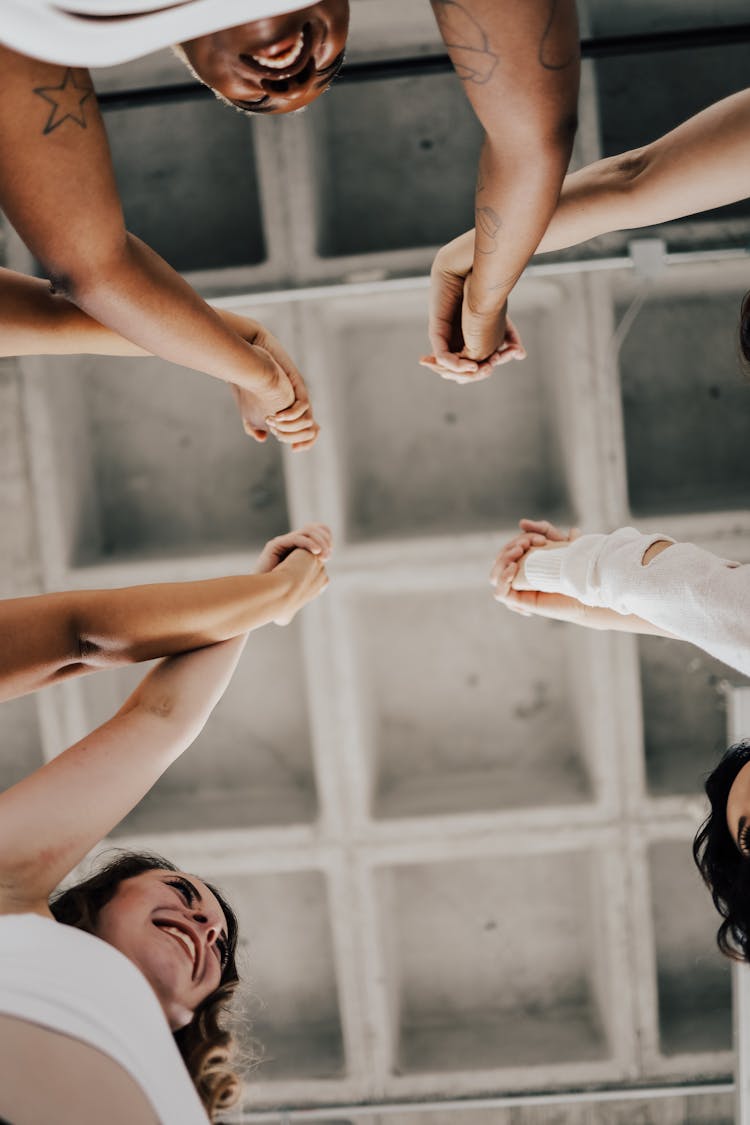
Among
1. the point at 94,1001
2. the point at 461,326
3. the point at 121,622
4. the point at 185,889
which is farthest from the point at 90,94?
the point at 185,889

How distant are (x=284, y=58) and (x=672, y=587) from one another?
839 mm

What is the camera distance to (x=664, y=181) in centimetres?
129

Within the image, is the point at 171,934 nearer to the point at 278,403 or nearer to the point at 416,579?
the point at 278,403

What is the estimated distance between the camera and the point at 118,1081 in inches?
42.2

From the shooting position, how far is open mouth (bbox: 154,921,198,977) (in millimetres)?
1345

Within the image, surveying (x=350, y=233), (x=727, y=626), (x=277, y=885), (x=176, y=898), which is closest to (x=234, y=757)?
(x=277, y=885)

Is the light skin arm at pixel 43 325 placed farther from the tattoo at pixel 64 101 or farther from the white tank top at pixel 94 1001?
the white tank top at pixel 94 1001

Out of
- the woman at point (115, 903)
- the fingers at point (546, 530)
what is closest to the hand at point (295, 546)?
the woman at point (115, 903)

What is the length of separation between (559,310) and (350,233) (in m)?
0.69

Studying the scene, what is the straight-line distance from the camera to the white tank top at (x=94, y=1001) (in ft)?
3.45

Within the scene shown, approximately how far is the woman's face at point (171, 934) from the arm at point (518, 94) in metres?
1.15

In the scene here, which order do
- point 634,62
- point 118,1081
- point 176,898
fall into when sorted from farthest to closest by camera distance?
point 634,62
point 176,898
point 118,1081

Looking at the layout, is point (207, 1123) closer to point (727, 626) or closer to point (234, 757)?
point (727, 626)

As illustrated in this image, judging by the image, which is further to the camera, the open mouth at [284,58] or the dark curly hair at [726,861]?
the dark curly hair at [726,861]
